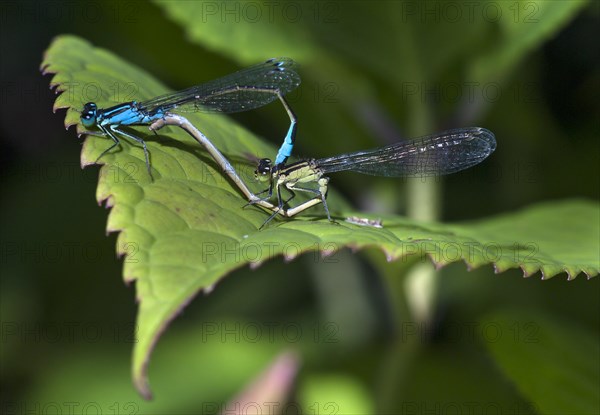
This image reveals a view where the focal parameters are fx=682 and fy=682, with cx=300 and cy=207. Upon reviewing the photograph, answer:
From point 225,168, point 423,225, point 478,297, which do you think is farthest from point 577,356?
point 225,168

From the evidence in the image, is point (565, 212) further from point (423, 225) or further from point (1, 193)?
point (1, 193)

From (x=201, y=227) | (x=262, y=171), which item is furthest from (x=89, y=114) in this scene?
(x=201, y=227)

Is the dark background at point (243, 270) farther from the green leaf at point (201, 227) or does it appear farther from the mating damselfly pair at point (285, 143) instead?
the green leaf at point (201, 227)

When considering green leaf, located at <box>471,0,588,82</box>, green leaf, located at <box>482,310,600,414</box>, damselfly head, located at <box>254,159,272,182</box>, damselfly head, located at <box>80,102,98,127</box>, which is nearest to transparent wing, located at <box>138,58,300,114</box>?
damselfly head, located at <box>254,159,272,182</box>

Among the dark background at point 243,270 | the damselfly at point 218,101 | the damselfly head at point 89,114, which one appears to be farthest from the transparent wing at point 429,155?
the damselfly head at point 89,114

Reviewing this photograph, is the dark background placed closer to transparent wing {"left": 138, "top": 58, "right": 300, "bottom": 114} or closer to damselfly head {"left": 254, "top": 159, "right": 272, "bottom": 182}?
transparent wing {"left": 138, "top": 58, "right": 300, "bottom": 114}

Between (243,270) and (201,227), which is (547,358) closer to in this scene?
(201,227)

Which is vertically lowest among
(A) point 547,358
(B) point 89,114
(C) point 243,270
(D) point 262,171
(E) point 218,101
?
(C) point 243,270
